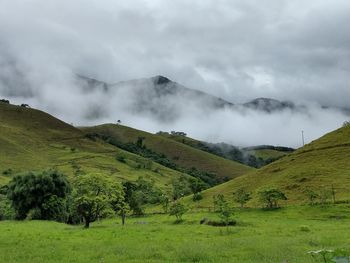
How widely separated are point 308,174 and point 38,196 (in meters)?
74.2

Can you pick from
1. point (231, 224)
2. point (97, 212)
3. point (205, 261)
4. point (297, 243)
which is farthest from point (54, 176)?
point (205, 261)

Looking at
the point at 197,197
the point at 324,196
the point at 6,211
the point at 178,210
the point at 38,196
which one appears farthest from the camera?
the point at 197,197

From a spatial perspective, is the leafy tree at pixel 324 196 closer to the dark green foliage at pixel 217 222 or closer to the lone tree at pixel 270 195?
the lone tree at pixel 270 195

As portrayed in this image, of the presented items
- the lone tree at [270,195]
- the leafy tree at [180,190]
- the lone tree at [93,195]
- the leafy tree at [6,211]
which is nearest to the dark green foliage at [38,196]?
the leafy tree at [6,211]

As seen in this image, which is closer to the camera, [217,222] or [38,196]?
[217,222]

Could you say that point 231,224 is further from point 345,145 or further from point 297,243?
point 345,145

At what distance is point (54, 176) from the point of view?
324 feet

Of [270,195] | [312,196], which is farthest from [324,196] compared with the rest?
[270,195]

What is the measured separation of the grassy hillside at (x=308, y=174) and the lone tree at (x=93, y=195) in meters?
46.8

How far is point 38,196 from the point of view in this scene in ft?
314

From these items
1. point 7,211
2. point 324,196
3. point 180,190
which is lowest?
point 7,211

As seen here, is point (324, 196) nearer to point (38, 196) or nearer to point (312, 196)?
point (312, 196)

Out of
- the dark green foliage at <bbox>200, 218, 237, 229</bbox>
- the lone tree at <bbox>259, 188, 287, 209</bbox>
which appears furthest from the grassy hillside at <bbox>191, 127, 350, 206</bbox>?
the dark green foliage at <bbox>200, 218, 237, 229</bbox>

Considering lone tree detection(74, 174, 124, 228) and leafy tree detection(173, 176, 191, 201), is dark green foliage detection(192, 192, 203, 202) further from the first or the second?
lone tree detection(74, 174, 124, 228)
